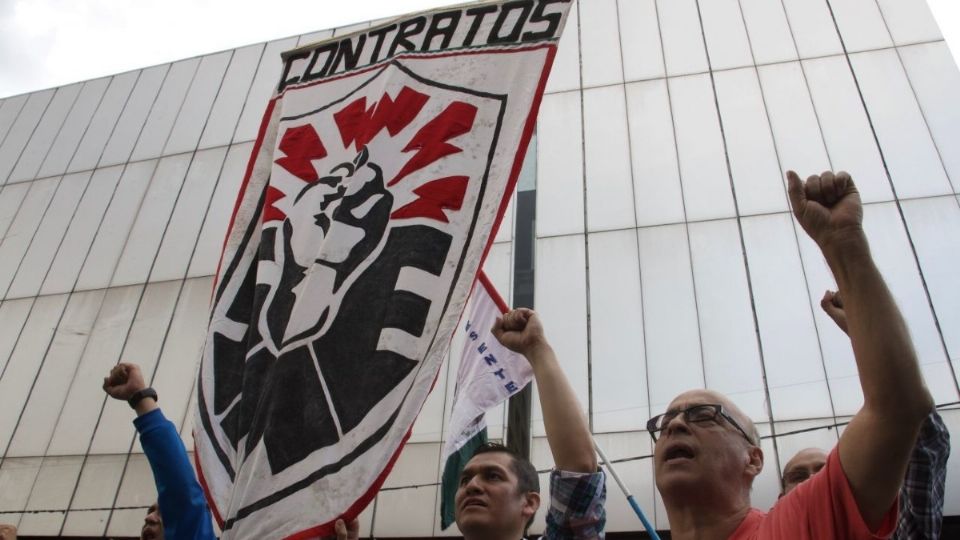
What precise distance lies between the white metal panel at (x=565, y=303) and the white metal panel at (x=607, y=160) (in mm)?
510

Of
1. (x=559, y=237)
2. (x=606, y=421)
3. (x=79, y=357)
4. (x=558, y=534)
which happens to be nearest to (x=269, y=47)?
(x=79, y=357)

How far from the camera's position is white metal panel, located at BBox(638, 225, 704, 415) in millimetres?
7220

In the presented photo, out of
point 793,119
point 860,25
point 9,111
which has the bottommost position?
point 793,119

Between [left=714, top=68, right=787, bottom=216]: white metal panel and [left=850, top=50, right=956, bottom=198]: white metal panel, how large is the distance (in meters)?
1.21

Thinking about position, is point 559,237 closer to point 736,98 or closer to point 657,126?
point 657,126

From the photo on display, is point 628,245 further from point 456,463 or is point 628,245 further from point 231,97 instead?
point 231,97

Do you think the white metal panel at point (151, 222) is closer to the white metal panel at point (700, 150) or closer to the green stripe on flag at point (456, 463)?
the green stripe on flag at point (456, 463)

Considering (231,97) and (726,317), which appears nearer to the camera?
(726,317)

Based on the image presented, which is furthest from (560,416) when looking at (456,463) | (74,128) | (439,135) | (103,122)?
(74,128)

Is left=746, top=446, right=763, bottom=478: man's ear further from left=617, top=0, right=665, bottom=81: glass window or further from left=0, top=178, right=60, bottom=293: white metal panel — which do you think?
left=0, top=178, right=60, bottom=293: white metal panel

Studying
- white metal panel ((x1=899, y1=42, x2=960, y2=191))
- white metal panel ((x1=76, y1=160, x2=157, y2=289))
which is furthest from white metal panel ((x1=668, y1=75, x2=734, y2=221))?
white metal panel ((x1=76, y1=160, x2=157, y2=289))

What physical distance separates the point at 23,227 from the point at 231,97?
13.0ft

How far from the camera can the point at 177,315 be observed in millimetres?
9461

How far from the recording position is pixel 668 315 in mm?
7645
